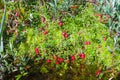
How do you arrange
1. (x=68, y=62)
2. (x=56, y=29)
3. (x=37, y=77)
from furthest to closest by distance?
1. (x=56, y=29)
2. (x=68, y=62)
3. (x=37, y=77)

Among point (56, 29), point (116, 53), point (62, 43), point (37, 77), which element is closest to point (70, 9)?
point (56, 29)

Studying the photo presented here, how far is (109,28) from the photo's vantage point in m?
5.61

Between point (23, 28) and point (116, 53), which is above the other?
point (23, 28)

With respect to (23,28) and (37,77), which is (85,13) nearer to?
(23,28)

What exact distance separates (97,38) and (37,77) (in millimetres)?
1546

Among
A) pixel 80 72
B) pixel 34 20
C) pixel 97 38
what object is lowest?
pixel 80 72

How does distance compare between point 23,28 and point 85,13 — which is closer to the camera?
point 23,28

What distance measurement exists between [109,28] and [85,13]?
845 mm

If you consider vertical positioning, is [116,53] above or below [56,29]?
below

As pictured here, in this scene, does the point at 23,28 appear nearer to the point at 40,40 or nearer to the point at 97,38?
the point at 40,40

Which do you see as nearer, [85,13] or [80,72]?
[80,72]

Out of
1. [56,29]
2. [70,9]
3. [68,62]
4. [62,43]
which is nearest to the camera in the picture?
[68,62]

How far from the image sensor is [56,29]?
5.71m

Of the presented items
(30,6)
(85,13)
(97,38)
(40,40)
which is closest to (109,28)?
(97,38)
